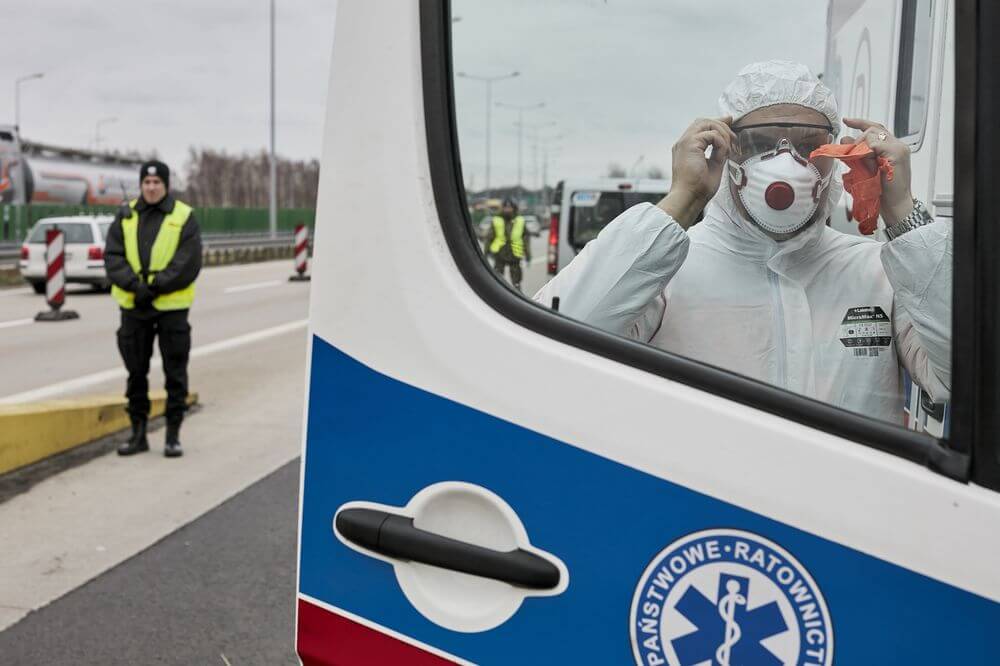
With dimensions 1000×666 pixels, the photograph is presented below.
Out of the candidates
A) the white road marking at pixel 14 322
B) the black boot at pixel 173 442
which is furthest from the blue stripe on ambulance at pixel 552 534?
the white road marking at pixel 14 322

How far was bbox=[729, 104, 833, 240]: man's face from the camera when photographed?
4.98 feet

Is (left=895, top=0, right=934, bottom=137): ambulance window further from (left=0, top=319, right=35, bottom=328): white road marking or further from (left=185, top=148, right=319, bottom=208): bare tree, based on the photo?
(left=185, top=148, right=319, bottom=208): bare tree

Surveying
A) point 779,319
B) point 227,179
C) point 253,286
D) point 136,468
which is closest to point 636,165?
point 779,319

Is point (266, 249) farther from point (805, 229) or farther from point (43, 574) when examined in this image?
point (805, 229)

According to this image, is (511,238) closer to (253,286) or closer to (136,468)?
(136,468)

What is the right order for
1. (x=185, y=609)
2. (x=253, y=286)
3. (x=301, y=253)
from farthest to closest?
(x=301, y=253), (x=253, y=286), (x=185, y=609)

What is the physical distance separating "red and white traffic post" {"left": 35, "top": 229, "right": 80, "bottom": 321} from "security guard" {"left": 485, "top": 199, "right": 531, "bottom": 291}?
12.6 m

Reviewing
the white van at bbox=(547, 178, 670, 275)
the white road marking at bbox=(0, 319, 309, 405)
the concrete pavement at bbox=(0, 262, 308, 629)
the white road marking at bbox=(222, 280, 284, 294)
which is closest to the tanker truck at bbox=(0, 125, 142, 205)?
the white road marking at bbox=(222, 280, 284, 294)

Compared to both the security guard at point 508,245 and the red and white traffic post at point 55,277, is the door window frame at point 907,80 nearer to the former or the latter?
the security guard at point 508,245

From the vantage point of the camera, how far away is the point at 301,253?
22.0 metres

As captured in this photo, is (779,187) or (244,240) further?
(244,240)

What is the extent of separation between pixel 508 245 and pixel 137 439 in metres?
5.31

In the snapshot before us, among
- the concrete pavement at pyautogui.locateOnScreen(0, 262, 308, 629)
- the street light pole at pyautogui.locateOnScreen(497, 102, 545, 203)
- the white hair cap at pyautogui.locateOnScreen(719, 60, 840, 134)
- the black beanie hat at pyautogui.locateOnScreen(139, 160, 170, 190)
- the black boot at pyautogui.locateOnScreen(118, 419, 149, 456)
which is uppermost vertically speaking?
the black beanie hat at pyautogui.locateOnScreen(139, 160, 170, 190)

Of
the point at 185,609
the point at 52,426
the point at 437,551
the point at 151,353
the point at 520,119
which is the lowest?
the point at 185,609
